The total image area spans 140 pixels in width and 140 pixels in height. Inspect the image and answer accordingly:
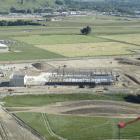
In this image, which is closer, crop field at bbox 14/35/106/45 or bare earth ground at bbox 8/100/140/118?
bare earth ground at bbox 8/100/140/118

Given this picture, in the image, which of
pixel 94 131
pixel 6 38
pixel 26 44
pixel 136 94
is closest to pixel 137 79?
pixel 136 94

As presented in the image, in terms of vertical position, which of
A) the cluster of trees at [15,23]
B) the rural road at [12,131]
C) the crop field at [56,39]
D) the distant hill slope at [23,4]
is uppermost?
the rural road at [12,131]

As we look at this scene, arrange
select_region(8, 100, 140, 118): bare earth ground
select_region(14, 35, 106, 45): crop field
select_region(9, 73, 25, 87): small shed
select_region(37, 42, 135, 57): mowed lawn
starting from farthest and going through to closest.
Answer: select_region(14, 35, 106, 45): crop field, select_region(37, 42, 135, 57): mowed lawn, select_region(9, 73, 25, 87): small shed, select_region(8, 100, 140, 118): bare earth ground

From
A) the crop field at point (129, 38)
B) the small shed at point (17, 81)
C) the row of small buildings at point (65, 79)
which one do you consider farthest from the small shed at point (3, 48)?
the small shed at point (17, 81)

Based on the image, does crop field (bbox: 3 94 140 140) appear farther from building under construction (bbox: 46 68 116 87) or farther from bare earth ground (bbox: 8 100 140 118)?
building under construction (bbox: 46 68 116 87)

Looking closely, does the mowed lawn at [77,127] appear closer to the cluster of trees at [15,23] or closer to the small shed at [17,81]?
the small shed at [17,81]

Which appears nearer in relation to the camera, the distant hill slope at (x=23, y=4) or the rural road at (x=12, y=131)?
the rural road at (x=12, y=131)

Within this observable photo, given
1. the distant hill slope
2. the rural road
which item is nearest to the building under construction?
the rural road
